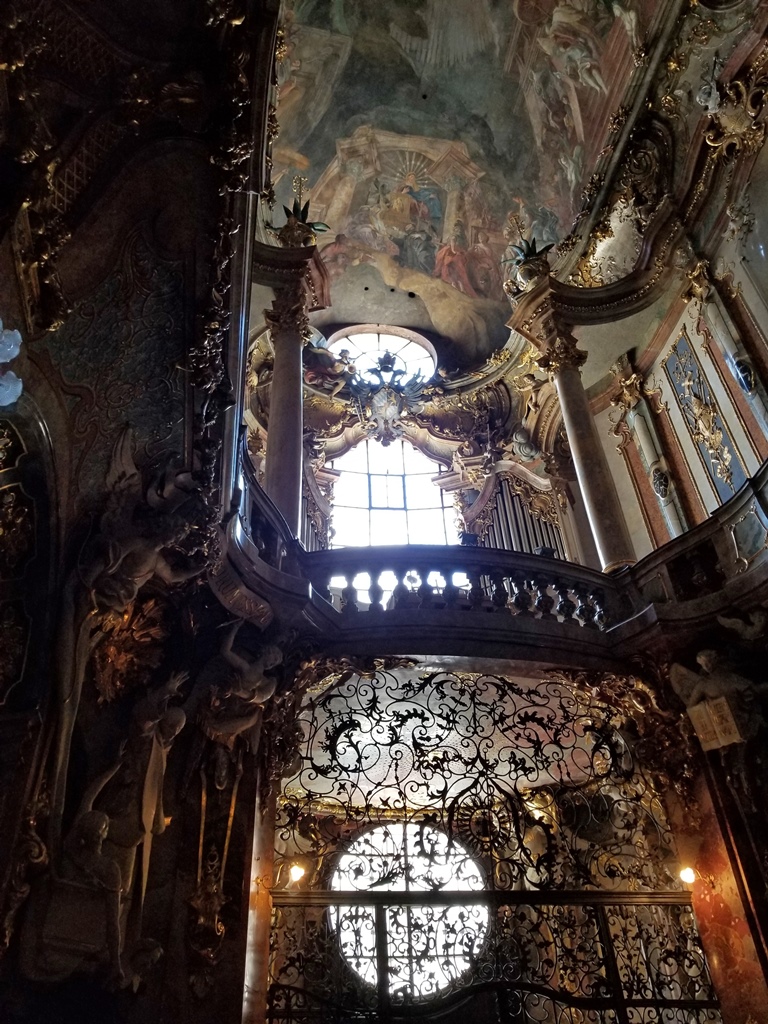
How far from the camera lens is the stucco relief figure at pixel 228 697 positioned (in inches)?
234

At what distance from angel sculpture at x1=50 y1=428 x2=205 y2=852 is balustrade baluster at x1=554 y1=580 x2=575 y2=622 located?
4.21m

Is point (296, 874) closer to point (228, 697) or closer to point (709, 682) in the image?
point (228, 697)

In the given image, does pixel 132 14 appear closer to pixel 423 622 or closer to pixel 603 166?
pixel 423 622

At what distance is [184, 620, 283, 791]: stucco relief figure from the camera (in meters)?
5.94

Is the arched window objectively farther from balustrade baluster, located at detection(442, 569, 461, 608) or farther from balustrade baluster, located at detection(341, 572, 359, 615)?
balustrade baluster, located at detection(442, 569, 461, 608)

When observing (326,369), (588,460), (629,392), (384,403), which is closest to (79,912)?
(588,460)

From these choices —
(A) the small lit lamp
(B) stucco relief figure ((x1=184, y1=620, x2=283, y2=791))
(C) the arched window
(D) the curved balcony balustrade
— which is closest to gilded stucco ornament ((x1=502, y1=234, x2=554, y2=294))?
(C) the arched window

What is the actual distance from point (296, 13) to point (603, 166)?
582 cm

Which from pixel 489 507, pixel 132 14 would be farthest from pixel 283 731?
pixel 489 507

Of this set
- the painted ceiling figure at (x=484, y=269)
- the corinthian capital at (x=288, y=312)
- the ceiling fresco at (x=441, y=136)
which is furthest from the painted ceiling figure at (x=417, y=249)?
the corinthian capital at (x=288, y=312)

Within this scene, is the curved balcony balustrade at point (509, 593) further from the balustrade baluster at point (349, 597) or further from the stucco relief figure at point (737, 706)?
the stucco relief figure at point (737, 706)

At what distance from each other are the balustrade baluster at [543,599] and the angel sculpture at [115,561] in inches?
156

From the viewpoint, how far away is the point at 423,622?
7141mm

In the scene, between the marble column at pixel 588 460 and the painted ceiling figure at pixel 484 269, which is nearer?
the marble column at pixel 588 460
